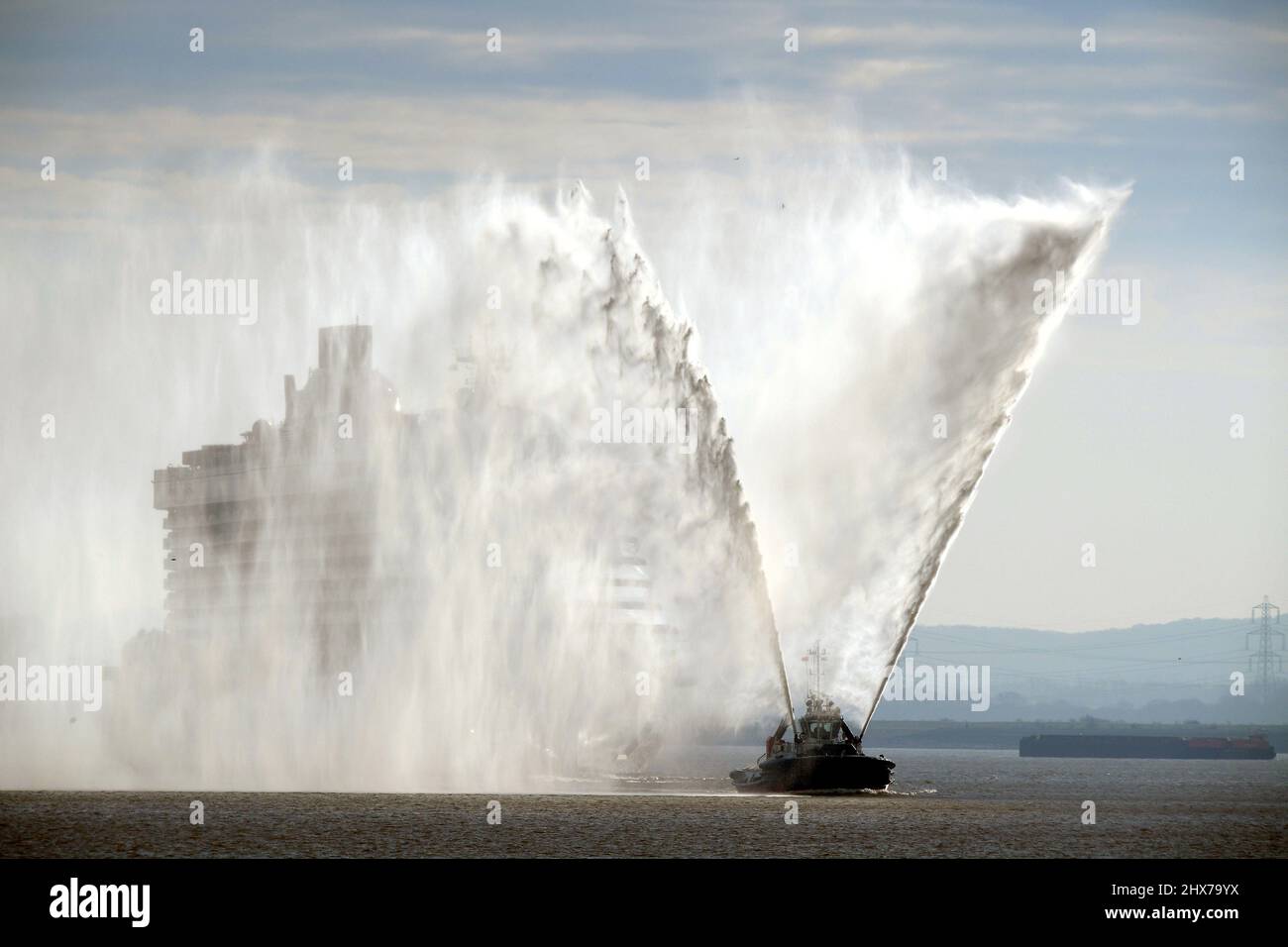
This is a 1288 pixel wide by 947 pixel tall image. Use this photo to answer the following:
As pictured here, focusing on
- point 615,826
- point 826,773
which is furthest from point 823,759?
point 615,826

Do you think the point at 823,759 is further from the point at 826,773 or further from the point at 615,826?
the point at 615,826

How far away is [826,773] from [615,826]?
15.9m

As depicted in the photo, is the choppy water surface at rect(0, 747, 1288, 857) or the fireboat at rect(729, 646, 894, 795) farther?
the fireboat at rect(729, 646, 894, 795)

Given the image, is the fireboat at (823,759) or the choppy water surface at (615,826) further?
the fireboat at (823,759)

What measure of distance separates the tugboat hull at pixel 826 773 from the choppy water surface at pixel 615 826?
3.41 ft

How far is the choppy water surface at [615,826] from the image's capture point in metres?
61.9

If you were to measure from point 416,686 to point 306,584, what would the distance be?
70.1 ft

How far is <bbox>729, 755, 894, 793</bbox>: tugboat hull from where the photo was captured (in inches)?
3314

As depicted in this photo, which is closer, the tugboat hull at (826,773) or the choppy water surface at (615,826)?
the choppy water surface at (615,826)

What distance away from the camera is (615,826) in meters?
72.0

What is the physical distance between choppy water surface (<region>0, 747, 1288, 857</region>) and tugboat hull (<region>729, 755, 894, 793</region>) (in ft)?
3.41

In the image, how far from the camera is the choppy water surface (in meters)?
61.9
